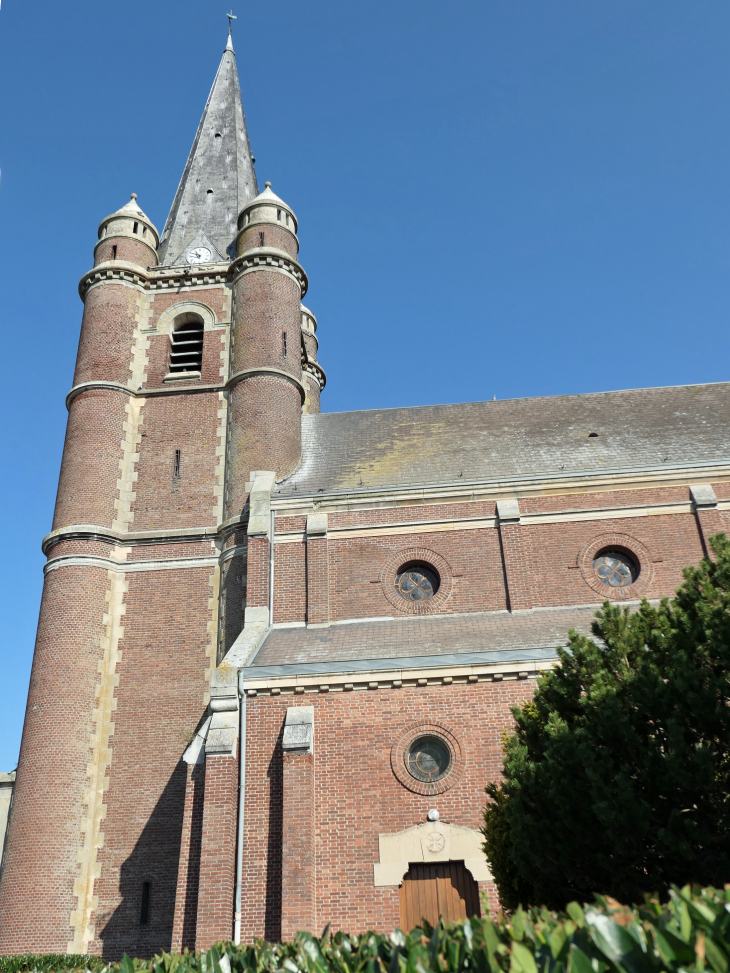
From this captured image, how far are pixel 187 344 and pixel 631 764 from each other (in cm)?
1797

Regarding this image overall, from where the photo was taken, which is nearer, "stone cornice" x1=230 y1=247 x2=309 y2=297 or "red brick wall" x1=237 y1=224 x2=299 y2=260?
"stone cornice" x1=230 y1=247 x2=309 y2=297

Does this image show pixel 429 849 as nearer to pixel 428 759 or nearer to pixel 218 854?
pixel 428 759

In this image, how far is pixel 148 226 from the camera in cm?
2494

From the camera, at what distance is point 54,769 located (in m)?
16.7

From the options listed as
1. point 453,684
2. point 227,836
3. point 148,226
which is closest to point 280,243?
point 148,226

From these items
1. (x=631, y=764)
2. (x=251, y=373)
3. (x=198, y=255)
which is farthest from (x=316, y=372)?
(x=631, y=764)

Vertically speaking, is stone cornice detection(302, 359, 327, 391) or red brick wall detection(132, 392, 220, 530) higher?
stone cornice detection(302, 359, 327, 391)

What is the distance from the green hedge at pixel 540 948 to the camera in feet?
12.0

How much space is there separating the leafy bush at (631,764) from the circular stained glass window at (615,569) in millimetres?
7385

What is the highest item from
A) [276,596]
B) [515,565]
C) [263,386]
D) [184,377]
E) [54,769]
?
[184,377]

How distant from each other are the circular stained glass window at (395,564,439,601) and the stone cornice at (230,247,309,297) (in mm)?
10484

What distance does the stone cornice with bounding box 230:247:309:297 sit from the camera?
76.9 ft

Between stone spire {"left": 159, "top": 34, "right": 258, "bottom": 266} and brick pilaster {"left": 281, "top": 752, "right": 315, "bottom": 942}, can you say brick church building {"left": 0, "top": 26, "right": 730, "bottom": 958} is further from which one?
stone spire {"left": 159, "top": 34, "right": 258, "bottom": 266}

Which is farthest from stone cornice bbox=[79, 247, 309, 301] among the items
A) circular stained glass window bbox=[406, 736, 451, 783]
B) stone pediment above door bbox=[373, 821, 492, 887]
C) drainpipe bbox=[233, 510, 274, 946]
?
stone pediment above door bbox=[373, 821, 492, 887]
